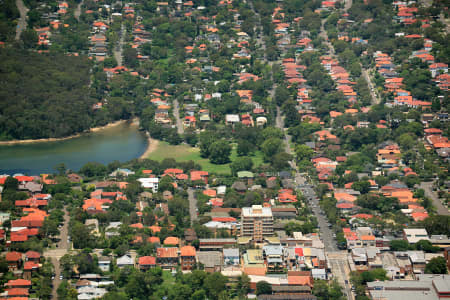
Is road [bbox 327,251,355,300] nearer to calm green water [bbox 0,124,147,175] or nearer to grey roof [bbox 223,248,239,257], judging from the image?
grey roof [bbox 223,248,239,257]

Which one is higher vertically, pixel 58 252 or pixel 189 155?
pixel 58 252

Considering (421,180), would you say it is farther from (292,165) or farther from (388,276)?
(388,276)

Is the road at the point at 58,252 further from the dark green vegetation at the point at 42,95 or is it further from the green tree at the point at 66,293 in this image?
the dark green vegetation at the point at 42,95

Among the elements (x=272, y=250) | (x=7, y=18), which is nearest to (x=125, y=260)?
(x=272, y=250)

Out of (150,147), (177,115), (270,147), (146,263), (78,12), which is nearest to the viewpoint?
(146,263)

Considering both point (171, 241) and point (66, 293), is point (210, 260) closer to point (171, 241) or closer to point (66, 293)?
point (171, 241)
